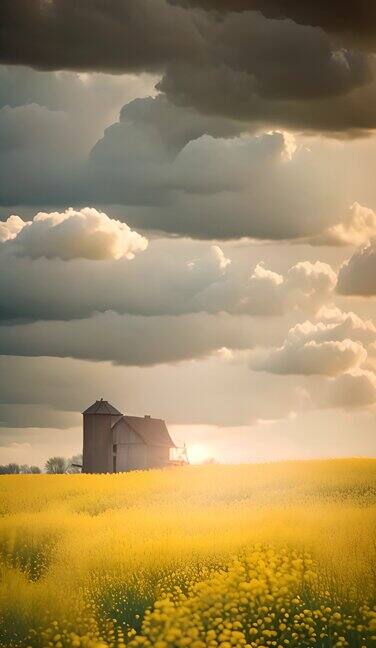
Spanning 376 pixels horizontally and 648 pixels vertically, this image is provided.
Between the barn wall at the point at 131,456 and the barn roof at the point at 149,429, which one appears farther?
the barn roof at the point at 149,429

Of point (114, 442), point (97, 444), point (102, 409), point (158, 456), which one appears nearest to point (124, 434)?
point (114, 442)

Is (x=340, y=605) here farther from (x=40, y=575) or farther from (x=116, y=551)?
(x=40, y=575)

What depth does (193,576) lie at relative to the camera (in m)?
13.3

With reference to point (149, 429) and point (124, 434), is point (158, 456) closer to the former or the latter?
point (149, 429)

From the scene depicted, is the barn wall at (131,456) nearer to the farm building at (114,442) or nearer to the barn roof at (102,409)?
the farm building at (114,442)

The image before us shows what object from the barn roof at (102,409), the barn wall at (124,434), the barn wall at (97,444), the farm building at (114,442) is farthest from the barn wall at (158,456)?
the barn roof at (102,409)

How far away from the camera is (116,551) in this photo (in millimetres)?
14531

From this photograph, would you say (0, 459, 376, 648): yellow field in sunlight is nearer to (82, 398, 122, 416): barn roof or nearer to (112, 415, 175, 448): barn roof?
(82, 398, 122, 416): barn roof

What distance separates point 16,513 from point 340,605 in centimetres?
1072

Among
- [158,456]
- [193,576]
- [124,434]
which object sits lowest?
[193,576]

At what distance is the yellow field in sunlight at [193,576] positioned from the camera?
11922mm

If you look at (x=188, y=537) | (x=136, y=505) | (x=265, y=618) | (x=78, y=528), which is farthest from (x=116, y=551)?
(x=136, y=505)

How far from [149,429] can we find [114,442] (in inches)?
105

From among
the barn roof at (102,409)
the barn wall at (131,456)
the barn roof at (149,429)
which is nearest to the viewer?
the barn roof at (102,409)
